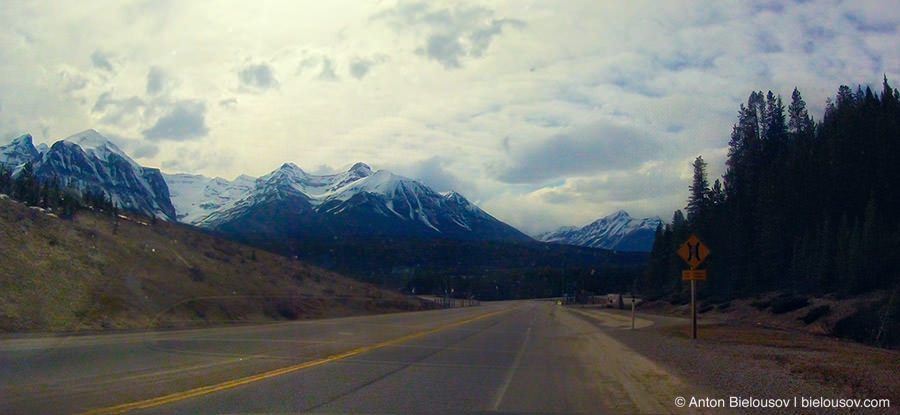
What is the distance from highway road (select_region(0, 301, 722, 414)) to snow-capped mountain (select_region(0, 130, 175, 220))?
75.4m

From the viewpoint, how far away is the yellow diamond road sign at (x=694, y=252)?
26.2 metres

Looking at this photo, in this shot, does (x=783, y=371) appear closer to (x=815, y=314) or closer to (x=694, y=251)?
(x=694, y=251)

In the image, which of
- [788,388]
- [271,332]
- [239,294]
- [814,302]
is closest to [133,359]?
[271,332]

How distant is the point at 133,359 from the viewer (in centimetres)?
1616

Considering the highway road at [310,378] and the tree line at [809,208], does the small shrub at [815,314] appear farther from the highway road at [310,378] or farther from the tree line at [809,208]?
the highway road at [310,378]

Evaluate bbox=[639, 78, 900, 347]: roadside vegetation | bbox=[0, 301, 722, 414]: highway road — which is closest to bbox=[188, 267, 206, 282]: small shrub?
bbox=[0, 301, 722, 414]: highway road

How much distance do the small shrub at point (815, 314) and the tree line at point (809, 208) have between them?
4.43 metres

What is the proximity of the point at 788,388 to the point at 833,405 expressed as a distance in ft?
7.07

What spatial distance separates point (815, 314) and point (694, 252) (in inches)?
834

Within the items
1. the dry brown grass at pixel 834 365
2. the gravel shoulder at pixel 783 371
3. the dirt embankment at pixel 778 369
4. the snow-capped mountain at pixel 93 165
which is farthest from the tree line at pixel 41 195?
the snow-capped mountain at pixel 93 165

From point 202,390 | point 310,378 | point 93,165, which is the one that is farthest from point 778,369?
point 93,165

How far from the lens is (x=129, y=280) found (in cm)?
3628

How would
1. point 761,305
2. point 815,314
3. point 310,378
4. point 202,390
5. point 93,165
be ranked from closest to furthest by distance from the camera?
point 202,390, point 310,378, point 815,314, point 761,305, point 93,165

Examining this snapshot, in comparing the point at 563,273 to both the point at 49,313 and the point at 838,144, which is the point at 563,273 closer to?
the point at 838,144
